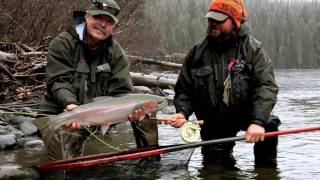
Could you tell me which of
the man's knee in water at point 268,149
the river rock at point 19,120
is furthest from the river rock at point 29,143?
the man's knee in water at point 268,149

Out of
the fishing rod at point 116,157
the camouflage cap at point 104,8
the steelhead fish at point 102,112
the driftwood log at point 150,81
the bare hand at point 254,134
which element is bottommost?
the driftwood log at point 150,81

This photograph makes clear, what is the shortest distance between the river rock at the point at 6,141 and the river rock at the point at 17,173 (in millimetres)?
1824

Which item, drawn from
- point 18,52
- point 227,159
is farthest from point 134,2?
point 227,159

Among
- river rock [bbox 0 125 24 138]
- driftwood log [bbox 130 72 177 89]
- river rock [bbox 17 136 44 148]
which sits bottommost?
driftwood log [bbox 130 72 177 89]

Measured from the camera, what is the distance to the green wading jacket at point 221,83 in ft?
16.3

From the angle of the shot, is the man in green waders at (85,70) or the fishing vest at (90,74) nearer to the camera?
the man in green waders at (85,70)

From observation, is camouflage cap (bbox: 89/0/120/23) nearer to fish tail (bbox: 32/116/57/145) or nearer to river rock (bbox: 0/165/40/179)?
fish tail (bbox: 32/116/57/145)

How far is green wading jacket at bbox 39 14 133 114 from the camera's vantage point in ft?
16.1

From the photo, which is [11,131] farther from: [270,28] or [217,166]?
[270,28]

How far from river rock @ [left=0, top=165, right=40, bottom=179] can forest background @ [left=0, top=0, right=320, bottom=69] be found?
5.70m

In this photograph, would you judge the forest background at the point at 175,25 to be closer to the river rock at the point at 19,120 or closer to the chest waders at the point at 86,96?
the river rock at the point at 19,120

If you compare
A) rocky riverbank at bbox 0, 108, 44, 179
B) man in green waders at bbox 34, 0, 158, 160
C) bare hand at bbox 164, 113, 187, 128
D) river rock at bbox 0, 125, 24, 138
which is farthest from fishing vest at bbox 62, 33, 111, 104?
river rock at bbox 0, 125, 24, 138

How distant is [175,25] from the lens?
76.6 m

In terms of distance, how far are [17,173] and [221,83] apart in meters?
2.08
